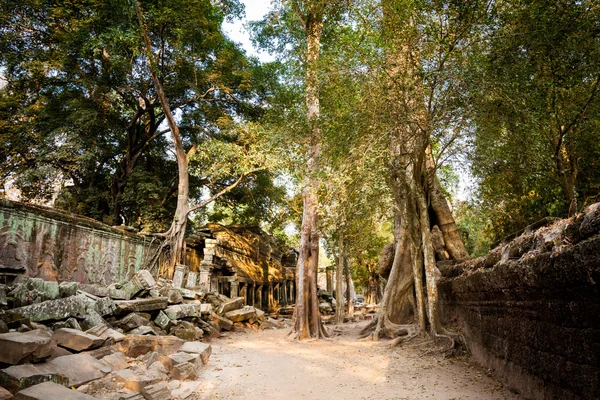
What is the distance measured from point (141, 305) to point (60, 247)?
288 cm

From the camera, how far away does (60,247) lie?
929 centimetres

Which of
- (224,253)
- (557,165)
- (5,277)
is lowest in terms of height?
(5,277)

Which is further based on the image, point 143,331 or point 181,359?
point 143,331

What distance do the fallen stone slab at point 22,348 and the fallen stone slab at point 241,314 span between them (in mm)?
8079

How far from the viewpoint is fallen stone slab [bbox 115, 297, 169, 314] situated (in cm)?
774

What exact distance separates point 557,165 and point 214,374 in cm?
786

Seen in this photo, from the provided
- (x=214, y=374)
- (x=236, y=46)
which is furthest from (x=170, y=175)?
(x=214, y=374)

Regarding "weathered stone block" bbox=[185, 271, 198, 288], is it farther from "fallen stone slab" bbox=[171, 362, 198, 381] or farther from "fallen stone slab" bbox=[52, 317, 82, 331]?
"fallen stone slab" bbox=[171, 362, 198, 381]

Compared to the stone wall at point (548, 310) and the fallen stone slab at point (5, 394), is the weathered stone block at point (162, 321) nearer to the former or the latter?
the fallen stone slab at point (5, 394)

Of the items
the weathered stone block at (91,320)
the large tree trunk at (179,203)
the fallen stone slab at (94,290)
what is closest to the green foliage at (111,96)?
the large tree trunk at (179,203)

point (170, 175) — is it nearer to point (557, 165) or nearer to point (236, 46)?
point (236, 46)

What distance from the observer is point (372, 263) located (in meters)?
27.7

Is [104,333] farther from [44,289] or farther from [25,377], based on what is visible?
[25,377]

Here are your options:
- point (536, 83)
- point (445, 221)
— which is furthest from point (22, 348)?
point (445, 221)
